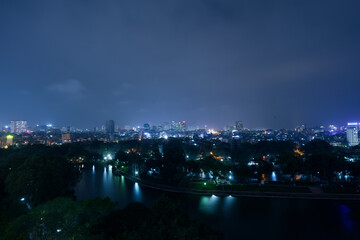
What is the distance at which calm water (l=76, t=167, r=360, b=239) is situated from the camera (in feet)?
30.0

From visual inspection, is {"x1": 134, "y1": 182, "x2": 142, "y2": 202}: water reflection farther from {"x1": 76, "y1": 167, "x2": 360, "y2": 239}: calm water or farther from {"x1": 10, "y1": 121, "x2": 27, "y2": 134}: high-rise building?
{"x1": 10, "y1": 121, "x2": 27, "y2": 134}: high-rise building

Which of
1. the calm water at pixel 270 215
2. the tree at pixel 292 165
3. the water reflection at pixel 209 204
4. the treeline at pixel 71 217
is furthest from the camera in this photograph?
the tree at pixel 292 165

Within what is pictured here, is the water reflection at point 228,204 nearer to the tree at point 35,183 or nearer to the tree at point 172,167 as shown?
the tree at point 172,167

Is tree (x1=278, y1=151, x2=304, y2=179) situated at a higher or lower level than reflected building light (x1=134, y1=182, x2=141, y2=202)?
higher

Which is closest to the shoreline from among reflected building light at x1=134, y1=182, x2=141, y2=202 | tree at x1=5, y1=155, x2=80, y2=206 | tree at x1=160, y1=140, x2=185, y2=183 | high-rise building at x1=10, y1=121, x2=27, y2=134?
tree at x1=160, y1=140, x2=185, y2=183

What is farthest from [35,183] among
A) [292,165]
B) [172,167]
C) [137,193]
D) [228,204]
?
[292,165]


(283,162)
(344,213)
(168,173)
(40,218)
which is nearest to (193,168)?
(168,173)

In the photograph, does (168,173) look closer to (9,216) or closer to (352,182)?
(9,216)

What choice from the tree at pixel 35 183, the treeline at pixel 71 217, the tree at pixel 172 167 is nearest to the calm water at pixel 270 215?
the tree at pixel 172 167

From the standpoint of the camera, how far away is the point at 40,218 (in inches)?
198

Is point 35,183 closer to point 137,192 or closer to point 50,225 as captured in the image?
point 50,225

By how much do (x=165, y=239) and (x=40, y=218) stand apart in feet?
9.51

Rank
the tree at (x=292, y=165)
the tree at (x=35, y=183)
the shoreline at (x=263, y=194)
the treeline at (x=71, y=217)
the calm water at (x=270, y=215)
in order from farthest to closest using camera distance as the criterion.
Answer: the tree at (x=292, y=165)
the shoreline at (x=263, y=194)
the tree at (x=35, y=183)
the calm water at (x=270, y=215)
the treeline at (x=71, y=217)

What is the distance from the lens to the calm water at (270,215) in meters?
9.15
